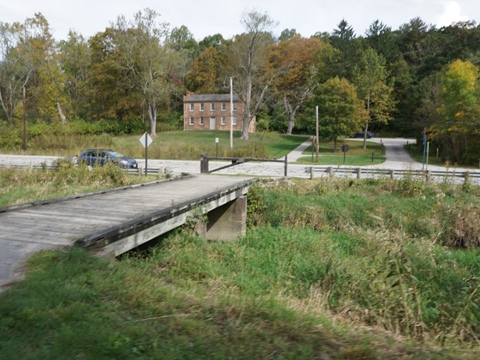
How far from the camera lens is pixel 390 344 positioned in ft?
15.0

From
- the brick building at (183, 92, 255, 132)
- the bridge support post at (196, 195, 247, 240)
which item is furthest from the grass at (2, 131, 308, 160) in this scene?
the bridge support post at (196, 195, 247, 240)

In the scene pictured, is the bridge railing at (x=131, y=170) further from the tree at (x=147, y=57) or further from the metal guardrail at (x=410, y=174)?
the tree at (x=147, y=57)

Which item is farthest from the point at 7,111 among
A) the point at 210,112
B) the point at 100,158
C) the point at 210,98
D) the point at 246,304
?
the point at 246,304

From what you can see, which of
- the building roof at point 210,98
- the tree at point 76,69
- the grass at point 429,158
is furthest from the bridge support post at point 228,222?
the tree at point 76,69

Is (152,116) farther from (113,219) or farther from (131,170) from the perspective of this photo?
(113,219)

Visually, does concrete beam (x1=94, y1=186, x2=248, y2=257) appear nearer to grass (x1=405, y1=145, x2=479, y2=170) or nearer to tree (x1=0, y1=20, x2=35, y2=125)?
grass (x1=405, y1=145, x2=479, y2=170)

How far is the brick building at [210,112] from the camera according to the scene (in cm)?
6588

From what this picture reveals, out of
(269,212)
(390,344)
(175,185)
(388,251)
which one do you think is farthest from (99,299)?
(269,212)

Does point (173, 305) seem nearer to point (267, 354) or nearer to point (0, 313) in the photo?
point (267, 354)

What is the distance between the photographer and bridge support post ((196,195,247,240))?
14.0m

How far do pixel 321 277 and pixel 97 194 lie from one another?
6.79 m

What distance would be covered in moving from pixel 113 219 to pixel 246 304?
4.18m

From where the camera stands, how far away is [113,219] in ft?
27.9

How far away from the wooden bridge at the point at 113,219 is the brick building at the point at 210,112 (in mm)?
52123
